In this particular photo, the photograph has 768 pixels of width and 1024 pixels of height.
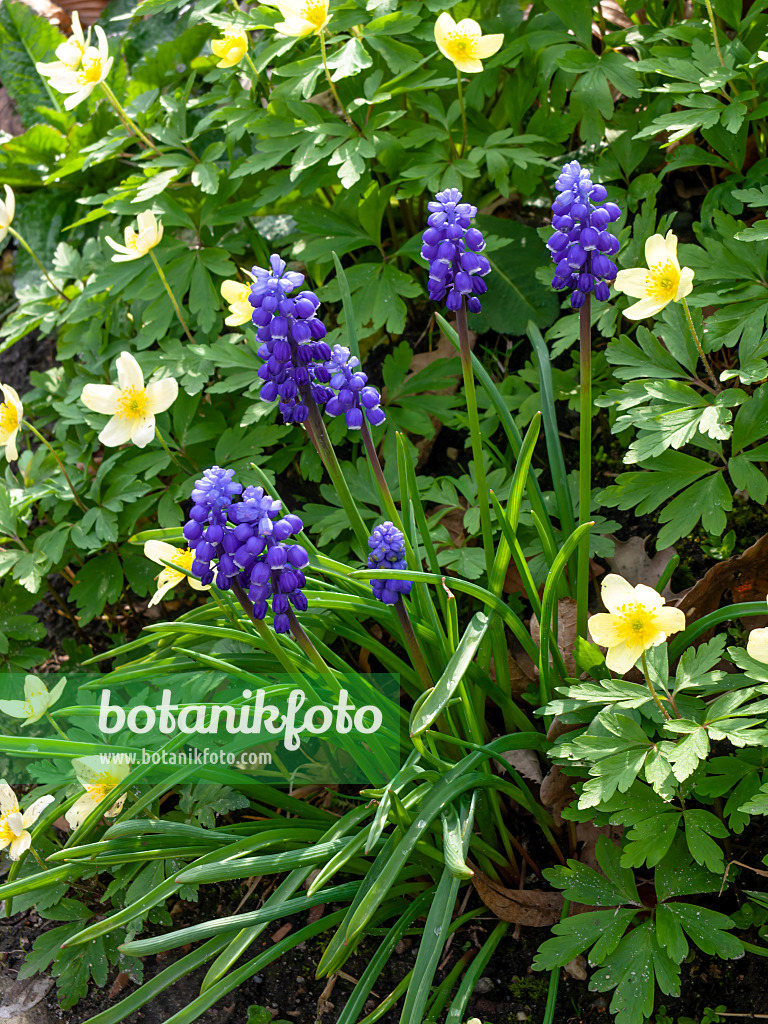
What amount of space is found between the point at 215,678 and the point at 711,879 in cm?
119

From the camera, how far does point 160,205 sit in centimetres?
287

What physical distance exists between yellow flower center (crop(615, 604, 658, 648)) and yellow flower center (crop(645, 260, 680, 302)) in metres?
0.77

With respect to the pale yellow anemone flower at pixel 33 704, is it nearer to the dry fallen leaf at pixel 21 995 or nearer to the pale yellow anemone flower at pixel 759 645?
the dry fallen leaf at pixel 21 995

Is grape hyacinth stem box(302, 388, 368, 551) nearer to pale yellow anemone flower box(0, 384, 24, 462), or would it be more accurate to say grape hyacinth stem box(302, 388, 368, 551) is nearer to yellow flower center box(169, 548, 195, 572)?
yellow flower center box(169, 548, 195, 572)

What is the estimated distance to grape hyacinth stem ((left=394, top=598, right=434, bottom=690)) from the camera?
1.75 metres

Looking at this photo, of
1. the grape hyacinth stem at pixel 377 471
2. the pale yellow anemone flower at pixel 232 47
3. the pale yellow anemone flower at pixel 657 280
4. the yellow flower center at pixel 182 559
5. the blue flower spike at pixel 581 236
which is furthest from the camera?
the pale yellow anemone flower at pixel 232 47

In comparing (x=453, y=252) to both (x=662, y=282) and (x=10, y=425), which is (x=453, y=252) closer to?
(x=662, y=282)

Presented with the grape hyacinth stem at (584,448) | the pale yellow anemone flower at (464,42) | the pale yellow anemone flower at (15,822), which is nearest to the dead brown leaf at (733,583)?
the grape hyacinth stem at (584,448)

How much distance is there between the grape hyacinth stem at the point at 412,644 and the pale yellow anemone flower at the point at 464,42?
1.63m

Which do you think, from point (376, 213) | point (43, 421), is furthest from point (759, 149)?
point (43, 421)

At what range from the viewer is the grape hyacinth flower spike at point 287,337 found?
5.15 feet

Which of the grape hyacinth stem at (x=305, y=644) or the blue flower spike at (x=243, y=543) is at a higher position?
the blue flower spike at (x=243, y=543)

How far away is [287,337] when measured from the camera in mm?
1612

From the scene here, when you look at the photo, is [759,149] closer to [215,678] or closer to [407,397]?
[407,397]
